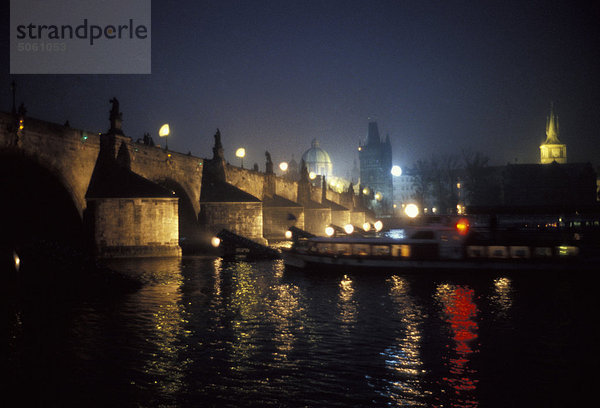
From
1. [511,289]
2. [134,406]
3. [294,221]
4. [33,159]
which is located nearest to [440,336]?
[134,406]

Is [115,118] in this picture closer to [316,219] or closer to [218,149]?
[218,149]

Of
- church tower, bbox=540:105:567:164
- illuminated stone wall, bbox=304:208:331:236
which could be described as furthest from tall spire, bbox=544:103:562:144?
illuminated stone wall, bbox=304:208:331:236

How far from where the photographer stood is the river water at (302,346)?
8.99 meters

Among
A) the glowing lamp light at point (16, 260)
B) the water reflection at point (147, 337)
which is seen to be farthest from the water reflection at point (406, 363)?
the glowing lamp light at point (16, 260)

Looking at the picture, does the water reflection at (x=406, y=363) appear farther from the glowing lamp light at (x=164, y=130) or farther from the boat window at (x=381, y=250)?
the glowing lamp light at (x=164, y=130)

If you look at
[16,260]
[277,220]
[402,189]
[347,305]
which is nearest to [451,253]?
[347,305]

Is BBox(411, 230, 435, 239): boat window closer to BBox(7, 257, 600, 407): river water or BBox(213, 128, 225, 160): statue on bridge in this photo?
BBox(7, 257, 600, 407): river water

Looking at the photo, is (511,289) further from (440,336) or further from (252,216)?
(252,216)

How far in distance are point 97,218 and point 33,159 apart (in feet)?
17.7

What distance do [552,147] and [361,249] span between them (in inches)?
7117

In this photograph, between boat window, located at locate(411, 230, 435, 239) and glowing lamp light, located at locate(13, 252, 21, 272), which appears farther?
boat window, located at locate(411, 230, 435, 239)

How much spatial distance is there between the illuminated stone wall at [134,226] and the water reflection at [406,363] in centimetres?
1977

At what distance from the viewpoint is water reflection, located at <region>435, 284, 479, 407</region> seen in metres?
9.04

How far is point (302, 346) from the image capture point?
12008 mm
